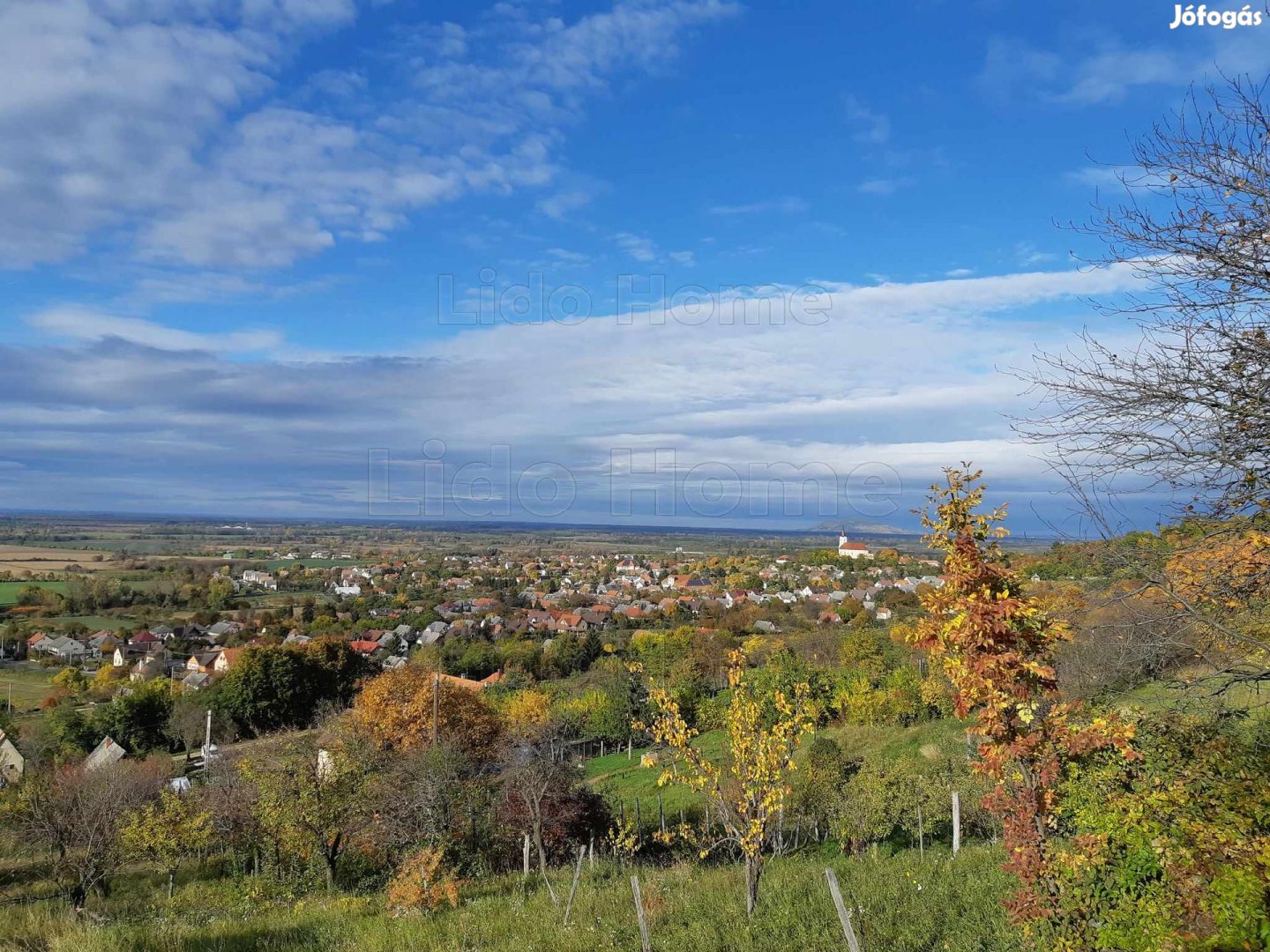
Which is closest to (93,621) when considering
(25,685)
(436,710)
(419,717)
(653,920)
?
(25,685)

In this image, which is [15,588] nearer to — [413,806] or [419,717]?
[419,717]

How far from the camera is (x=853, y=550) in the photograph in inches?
5433

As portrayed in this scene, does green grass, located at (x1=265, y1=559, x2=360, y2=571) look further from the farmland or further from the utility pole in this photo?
the utility pole

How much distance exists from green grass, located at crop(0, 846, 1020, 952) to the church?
123 meters

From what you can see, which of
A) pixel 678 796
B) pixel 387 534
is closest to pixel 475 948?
pixel 678 796

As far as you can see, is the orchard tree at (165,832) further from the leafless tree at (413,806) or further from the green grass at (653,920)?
the green grass at (653,920)

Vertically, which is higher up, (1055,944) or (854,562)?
(1055,944)

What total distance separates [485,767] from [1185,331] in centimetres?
2136

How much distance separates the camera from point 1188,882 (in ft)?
14.2

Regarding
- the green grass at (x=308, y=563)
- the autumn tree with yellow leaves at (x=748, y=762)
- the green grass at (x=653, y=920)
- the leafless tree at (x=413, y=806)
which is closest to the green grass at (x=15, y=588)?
the green grass at (x=308, y=563)

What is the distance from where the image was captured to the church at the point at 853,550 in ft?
428

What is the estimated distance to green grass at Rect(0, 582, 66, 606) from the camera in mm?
74562

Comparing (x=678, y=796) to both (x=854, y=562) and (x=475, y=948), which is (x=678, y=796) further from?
(x=854, y=562)

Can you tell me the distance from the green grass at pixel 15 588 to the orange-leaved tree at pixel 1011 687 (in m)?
94.6
